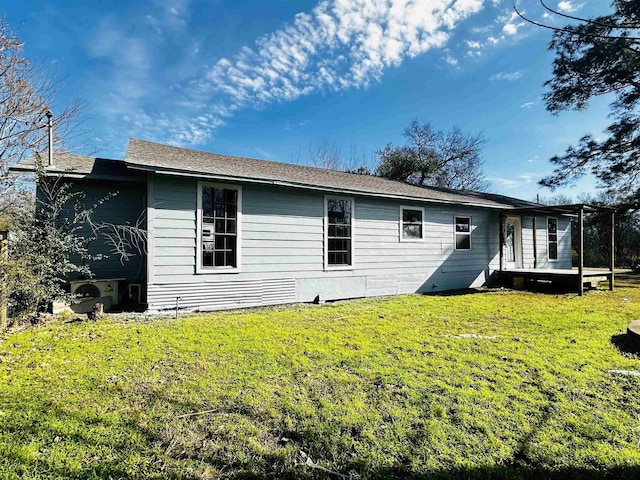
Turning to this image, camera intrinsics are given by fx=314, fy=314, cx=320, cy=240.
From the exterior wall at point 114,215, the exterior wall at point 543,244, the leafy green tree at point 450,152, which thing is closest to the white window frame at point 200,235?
the exterior wall at point 114,215

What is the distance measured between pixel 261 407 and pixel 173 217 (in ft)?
15.4

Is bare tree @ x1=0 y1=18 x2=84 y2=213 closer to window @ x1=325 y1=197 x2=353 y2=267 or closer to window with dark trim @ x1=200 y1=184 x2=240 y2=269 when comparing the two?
window with dark trim @ x1=200 y1=184 x2=240 y2=269

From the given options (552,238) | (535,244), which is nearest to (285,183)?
(535,244)

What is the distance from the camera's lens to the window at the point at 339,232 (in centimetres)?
832

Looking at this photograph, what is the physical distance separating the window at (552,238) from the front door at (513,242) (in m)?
1.92

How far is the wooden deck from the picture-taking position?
32.4 feet

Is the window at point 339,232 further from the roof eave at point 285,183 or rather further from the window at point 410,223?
the window at point 410,223

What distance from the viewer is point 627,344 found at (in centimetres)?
441

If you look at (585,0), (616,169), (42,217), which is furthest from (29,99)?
(616,169)

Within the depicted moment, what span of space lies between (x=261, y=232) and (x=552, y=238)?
12.7m

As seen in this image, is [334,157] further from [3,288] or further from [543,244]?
[3,288]

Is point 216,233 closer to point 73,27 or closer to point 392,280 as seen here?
point 392,280

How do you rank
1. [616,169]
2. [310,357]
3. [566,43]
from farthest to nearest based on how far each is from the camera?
1. [616,169]
2. [566,43]
3. [310,357]

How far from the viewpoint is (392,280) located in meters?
9.21
